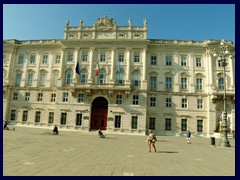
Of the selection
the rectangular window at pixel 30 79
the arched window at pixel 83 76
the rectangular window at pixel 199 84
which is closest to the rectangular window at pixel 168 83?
the rectangular window at pixel 199 84

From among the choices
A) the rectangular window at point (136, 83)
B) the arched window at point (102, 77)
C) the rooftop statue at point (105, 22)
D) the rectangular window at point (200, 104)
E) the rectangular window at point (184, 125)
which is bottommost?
the rectangular window at point (184, 125)

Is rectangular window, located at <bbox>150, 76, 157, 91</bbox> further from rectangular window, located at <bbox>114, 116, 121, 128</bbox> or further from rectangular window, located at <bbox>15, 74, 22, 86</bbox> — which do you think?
rectangular window, located at <bbox>15, 74, 22, 86</bbox>

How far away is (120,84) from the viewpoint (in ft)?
116

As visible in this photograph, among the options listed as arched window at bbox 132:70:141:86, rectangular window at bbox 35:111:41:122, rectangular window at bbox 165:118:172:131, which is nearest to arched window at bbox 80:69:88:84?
arched window at bbox 132:70:141:86

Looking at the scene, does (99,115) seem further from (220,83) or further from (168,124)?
(220,83)

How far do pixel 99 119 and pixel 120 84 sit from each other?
307 inches

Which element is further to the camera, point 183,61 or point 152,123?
point 183,61

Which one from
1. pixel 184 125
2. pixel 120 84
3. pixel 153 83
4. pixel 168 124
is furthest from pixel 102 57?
pixel 184 125

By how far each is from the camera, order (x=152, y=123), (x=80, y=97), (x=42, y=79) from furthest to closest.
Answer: (x=42, y=79) → (x=80, y=97) → (x=152, y=123)

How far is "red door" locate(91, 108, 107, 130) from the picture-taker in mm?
36469

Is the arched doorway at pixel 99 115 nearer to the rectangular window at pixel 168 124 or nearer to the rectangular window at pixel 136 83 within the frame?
the rectangular window at pixel 136 83

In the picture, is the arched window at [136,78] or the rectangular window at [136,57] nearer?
the arched window at [136,78]

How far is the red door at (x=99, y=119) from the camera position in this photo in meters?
36.5

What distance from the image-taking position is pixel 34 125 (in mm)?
38344
